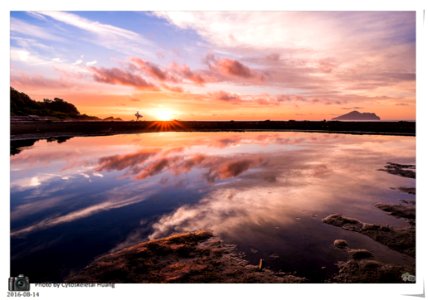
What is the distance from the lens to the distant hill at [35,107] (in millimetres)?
35406

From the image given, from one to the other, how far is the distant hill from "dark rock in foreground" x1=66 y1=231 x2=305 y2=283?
33.9 meters

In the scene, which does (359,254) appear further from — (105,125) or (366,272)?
(105,125)

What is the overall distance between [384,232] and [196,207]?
11.2 ft

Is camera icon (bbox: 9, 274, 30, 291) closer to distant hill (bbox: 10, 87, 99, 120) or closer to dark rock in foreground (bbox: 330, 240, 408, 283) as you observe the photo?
dark rock in foreground (bbox: 330, 240, 408, 283)

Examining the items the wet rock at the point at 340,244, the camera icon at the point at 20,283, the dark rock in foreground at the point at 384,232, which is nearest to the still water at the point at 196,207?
the wet rock at the point at 340,244

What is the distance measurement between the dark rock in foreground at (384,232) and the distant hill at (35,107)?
35.3m

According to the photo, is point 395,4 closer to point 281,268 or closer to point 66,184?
point 281,268

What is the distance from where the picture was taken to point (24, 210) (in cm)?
602

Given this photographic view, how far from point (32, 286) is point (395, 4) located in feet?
18.3

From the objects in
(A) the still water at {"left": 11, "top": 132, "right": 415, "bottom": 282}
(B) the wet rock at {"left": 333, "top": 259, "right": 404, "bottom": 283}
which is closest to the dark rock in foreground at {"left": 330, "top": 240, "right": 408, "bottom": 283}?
(B) the wet rock at {"left": 333, "top": 259, "right": 404, "bottom": 283}

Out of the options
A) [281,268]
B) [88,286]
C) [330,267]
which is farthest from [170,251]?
[330,267]

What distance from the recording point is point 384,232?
4.71 meters

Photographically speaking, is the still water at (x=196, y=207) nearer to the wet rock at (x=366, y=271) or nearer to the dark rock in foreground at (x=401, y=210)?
the wet rock at (x=366, y=271)
